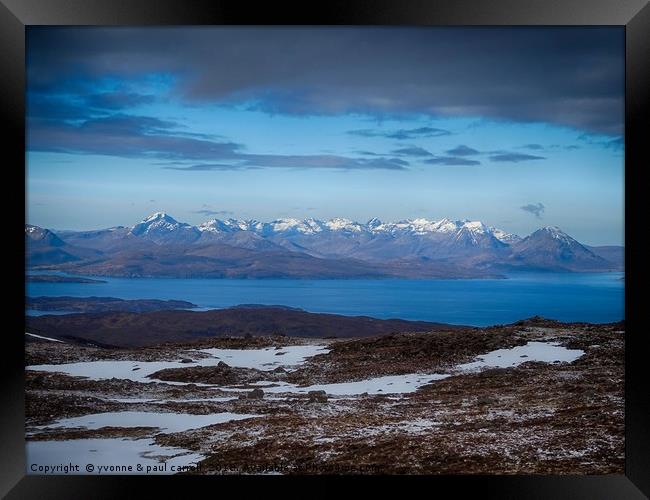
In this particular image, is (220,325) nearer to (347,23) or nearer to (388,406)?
(388,406)

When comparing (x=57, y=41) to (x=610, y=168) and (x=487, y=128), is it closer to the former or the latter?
(x=487, y=128)

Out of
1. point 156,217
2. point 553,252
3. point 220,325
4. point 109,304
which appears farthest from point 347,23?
point 109,304

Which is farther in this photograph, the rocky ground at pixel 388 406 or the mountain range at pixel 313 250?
the mountain range at pixel 313 250

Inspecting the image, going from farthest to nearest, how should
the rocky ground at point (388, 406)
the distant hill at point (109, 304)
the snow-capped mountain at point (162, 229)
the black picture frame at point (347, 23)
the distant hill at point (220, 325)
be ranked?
the distant hill at point (220, 325)
the snow-capped mountain at point (162, 229)
the distant hill at point (109, 304)
the rocky ground at point (388, 406)
the black picture frame at point (347, 23)

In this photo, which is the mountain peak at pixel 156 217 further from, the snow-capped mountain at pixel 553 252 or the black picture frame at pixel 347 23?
the snow-capped mountain at pixel 553 252

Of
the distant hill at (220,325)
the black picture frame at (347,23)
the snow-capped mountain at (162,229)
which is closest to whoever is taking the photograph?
the black picture frame at (347,23)

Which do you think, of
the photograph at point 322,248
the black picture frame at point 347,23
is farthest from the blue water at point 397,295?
the black picture frame at point 347,23
